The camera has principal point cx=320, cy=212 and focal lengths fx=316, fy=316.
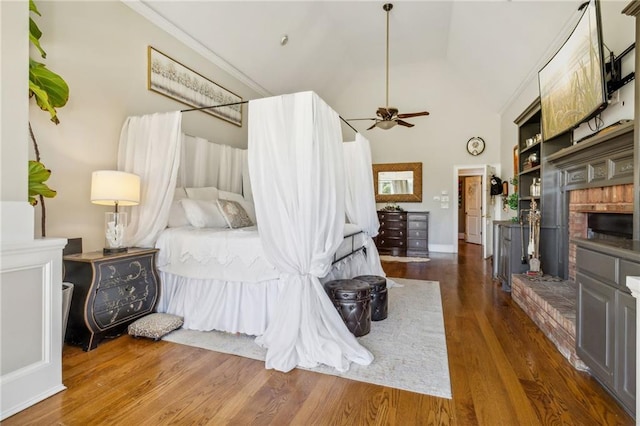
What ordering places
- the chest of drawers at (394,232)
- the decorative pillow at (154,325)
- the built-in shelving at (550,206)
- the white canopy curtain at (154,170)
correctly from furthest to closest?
the chest of drawers at (394,232), the built-in shelving at (550,206), the white canopy curtain at (154,170), the decorative pillow at (154,325)

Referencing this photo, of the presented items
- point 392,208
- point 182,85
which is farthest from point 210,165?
point 392,208

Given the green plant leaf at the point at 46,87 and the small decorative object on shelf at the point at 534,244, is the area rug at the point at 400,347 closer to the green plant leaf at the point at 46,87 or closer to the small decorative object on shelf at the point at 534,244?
the small decorative object on shelf at the point at 534,244

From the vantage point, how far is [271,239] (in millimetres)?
2445

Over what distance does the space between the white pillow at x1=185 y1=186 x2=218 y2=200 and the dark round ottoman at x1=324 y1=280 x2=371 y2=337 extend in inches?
91.3

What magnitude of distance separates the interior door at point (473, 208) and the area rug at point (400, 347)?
6.54 meters

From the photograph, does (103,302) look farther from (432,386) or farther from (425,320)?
(425,320)

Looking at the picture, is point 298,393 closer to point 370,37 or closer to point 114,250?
point 114,250

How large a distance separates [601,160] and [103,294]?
4.29 meters

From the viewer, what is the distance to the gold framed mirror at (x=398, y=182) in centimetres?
784

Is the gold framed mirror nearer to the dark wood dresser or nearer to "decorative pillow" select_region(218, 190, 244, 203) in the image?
the dark wood dresser

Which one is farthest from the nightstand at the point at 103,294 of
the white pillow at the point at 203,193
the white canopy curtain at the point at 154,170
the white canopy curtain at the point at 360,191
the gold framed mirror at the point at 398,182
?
the gold framed mirror at the point at 398,182

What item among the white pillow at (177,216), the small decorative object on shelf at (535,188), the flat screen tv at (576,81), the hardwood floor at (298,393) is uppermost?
the flat screen tv at (576,81)

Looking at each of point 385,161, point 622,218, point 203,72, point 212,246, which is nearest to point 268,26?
point 203,72

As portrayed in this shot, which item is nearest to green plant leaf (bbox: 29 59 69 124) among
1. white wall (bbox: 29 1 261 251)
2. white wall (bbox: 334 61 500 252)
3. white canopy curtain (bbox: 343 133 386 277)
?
white wall (bbox: 29 1 261 251)
